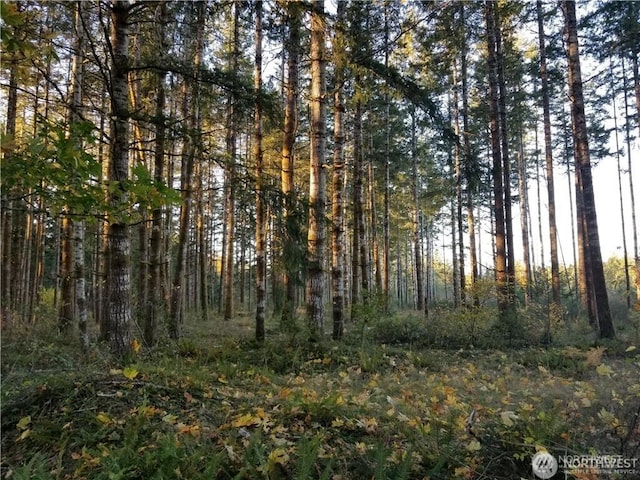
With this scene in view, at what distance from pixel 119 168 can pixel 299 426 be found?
4.35m

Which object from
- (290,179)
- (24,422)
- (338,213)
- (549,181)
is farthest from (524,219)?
(24,422)

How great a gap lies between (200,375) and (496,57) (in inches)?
567

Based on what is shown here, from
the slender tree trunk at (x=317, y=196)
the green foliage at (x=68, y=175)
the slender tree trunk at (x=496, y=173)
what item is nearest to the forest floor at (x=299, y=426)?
the green foliage at (x=68, y=175)

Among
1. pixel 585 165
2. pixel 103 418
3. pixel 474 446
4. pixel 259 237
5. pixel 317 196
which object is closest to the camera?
pixel 474 446

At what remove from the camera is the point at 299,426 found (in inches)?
143

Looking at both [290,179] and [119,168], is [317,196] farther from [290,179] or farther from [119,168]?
[119,168]

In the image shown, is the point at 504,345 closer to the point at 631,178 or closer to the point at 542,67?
the point at 542,67

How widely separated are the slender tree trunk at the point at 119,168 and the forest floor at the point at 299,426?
0.48m

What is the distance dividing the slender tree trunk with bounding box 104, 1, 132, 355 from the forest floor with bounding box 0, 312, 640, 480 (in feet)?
1.58

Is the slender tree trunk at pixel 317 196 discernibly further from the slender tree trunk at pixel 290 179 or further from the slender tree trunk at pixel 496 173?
the slender tree trunk at pixel 496 173

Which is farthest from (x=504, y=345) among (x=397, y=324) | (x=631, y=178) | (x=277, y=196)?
(x=631, y=178)

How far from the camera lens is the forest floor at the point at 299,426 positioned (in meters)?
2.72

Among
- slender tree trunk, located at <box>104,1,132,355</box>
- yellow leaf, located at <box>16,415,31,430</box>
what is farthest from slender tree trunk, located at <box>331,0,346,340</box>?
yellow leaf, located at <box>16,415,31,430</box>

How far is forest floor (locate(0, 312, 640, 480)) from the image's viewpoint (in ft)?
8.93
